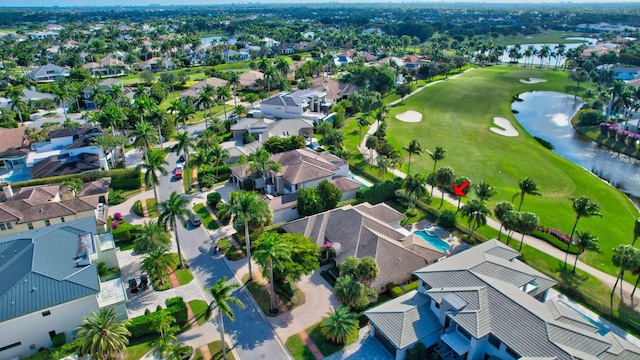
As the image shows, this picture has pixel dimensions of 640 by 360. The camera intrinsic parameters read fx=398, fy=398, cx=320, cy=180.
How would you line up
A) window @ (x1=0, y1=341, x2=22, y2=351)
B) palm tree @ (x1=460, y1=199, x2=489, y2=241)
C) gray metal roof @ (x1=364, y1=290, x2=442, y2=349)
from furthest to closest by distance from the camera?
palm tree @ (x1=460, y1=199, x2=489, y2=241)
gray metal roof @ (x1=364, y1=290, x2=442, y2=349)
window @ (x1=0, y1=341, x2=22, y2=351)

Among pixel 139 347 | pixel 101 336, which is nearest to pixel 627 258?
pixel 139 347

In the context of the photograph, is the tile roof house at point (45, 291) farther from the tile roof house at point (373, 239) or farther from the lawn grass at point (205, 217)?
the tile roof house at point (373, 239)

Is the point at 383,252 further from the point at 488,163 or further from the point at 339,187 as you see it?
the point at 488,163

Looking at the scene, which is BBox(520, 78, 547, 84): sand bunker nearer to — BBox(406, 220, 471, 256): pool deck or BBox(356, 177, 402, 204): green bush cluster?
BBox(356, 177, 402, 204): green bush cluster

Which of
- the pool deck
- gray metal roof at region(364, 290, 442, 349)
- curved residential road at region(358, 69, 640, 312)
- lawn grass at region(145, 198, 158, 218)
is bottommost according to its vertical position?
lawn grass at region(145, 198, 158, 218)

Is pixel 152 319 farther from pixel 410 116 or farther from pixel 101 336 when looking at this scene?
pixel 410 116

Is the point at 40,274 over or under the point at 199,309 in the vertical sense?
over

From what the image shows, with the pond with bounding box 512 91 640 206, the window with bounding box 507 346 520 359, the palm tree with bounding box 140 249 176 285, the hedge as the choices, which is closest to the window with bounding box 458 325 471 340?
the window with bounding box 507 346 520 359
